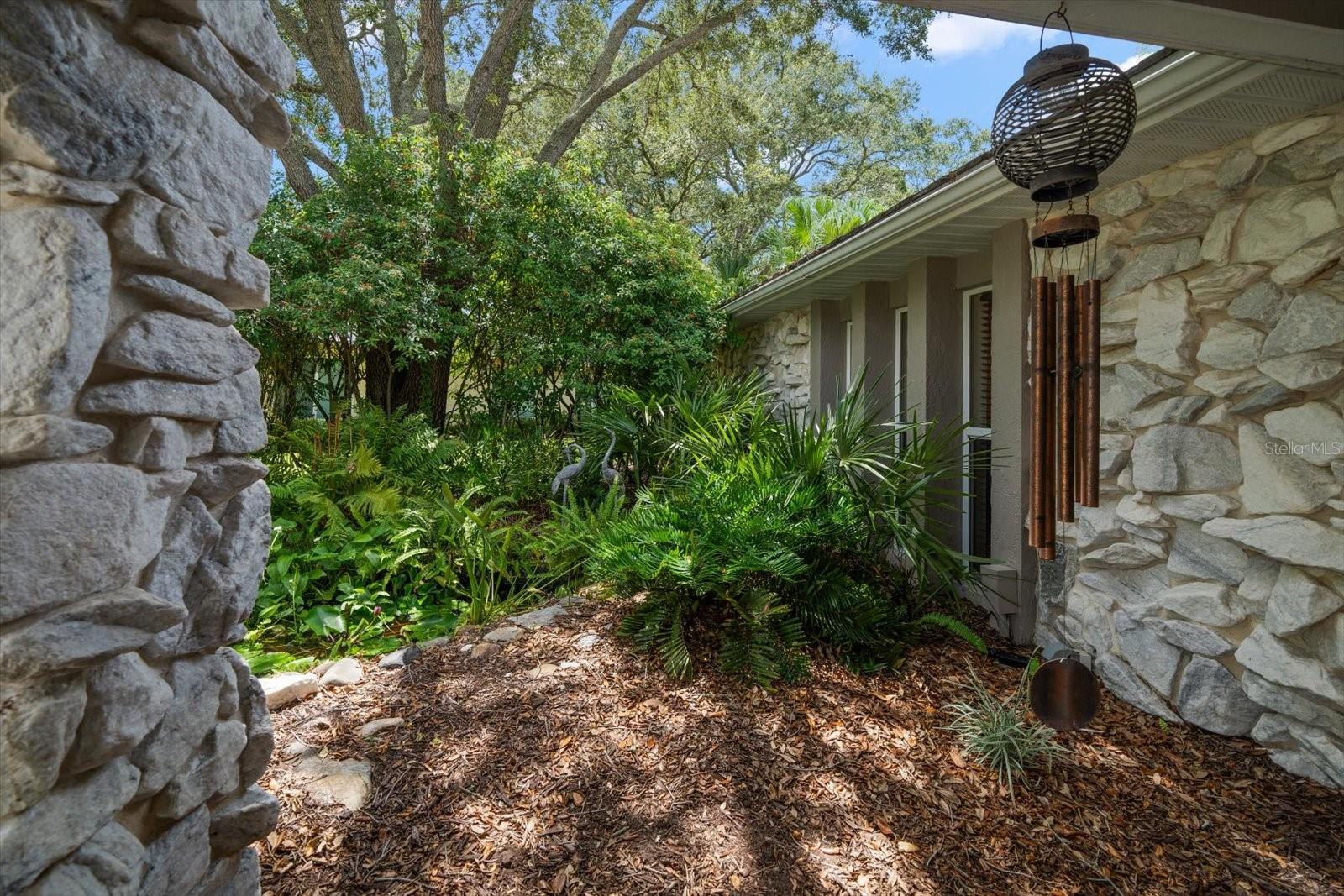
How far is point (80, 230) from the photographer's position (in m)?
1.03

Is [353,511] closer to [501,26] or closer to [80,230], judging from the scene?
[80,230]

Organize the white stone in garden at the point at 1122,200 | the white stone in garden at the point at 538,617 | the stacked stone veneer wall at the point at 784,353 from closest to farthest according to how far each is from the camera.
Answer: the white stone in garden at the point at 1122,200 → the white stone in garden at the point at 538,617 → the stacked stone veneer wall at the point at 784,353

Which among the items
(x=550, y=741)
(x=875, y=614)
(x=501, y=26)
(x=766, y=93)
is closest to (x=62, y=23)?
(x=550, y=741)

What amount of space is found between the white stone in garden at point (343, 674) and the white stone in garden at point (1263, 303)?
389 cm

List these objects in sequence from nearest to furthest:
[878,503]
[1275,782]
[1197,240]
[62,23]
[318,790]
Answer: [62,23] < [318,790] < [1275,782] < [1197,240] < [878,503]

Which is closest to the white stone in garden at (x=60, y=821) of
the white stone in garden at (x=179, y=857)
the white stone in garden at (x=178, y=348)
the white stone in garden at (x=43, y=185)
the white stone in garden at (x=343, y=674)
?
the white stone in garden at (x=179, y=857)

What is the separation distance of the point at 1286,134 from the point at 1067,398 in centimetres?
140

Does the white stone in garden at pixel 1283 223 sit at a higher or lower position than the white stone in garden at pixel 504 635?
higher

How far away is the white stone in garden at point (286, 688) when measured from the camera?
277 cm

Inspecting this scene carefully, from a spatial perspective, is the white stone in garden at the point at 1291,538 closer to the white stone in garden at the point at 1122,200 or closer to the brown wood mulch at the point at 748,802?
the brown wood mulch at the point at 748,802

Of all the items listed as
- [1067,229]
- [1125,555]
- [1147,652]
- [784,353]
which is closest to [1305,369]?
[1125,555]

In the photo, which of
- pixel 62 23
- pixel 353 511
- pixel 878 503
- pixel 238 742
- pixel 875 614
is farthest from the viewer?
pixel 353 511

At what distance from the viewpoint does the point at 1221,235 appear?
271cm

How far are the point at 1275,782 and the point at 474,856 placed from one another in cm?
279
